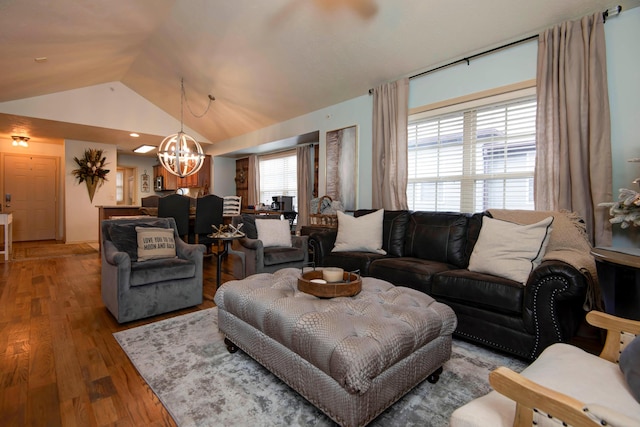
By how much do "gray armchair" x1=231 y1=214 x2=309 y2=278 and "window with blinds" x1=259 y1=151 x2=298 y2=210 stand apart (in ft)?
8.12

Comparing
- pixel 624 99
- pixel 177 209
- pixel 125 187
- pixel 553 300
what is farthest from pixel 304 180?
pixel 125 187

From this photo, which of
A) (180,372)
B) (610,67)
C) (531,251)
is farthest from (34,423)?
(610,67)

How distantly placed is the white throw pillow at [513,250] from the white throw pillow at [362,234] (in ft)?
3.63

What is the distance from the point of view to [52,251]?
231 inches

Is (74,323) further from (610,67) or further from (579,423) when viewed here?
(610,67)

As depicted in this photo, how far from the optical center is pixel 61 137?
21.9 ft

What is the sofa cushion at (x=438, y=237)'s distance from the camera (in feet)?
9.43

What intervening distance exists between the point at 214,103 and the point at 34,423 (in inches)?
206

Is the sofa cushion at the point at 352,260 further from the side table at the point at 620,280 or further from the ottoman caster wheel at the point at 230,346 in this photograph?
the side table at the point at 620,280

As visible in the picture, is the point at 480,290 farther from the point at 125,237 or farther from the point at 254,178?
the point at 254,178

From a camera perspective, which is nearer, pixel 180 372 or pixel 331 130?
pixel 180 372

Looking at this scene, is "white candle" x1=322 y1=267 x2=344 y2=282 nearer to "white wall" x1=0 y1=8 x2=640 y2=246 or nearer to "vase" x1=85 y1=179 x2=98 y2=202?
"white wall" x1=0 y1=8 x2=640 y2=246

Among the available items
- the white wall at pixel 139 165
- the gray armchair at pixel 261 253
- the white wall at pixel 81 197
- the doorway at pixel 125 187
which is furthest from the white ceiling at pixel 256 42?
the doorway at pixel 125 187

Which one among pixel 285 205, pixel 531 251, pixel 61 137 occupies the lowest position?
pixel 531 251
